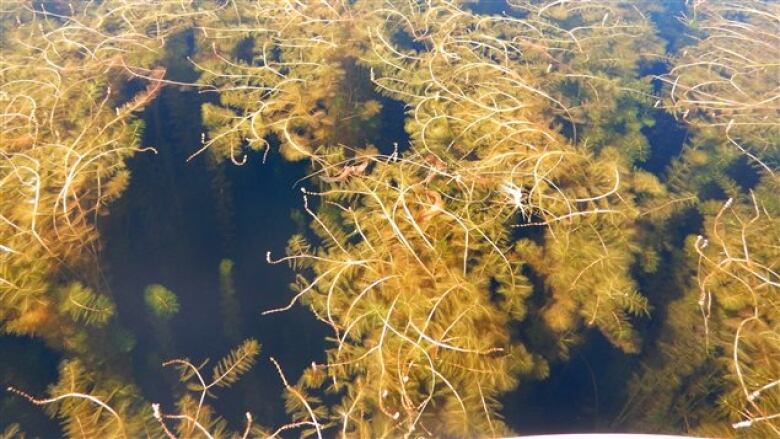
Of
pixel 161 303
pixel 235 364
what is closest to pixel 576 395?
pixel 235 364

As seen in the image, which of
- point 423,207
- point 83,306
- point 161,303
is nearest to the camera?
point 83,306

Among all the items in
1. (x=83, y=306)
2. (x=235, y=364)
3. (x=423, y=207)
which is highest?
(x=423, y=207)

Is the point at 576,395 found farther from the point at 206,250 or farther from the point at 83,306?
the point at 83,306

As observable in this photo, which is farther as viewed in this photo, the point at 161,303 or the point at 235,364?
the point at 161,303

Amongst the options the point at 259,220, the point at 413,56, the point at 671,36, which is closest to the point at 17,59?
the point at 259,220

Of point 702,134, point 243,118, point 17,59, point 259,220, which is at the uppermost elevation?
point 17,59

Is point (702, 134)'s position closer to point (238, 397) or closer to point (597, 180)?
point (597, 180)

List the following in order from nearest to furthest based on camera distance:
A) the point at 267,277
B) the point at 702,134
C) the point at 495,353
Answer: the point at 495,353
the point at 267,277
the point at 702,134
